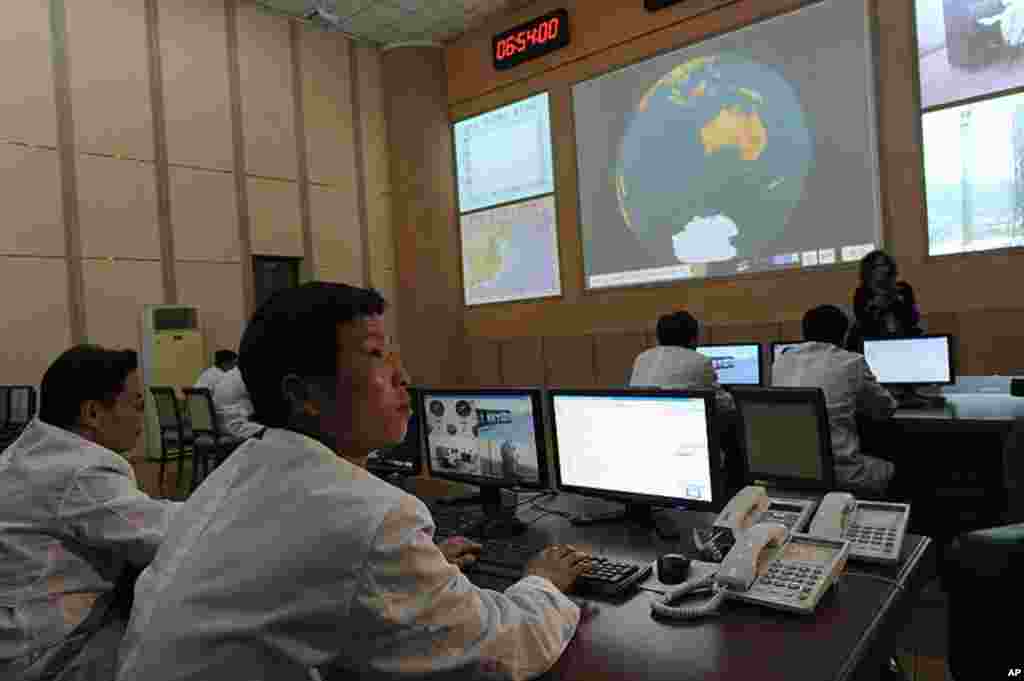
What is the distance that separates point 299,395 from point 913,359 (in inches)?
147

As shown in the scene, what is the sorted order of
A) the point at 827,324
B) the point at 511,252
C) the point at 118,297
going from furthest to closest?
the point at 511,252 < the point at 118,297 < the point at 827,324

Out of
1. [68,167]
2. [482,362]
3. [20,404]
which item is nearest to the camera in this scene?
[20,404]

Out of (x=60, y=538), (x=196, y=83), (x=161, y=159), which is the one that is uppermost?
(x=196, y=83)

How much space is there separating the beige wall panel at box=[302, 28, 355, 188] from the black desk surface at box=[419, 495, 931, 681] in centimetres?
721

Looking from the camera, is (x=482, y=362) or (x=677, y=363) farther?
(x=482, y=362)

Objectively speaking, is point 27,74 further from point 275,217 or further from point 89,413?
point 89,413

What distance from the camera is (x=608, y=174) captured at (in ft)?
22.1

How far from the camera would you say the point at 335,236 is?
775 centimetres

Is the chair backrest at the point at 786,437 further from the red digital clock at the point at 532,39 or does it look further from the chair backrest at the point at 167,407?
the red digital clock at the point at 532,39

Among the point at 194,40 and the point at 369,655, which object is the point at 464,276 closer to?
the point at 194,40

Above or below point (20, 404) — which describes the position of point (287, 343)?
above

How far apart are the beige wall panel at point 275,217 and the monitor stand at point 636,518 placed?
6139mm

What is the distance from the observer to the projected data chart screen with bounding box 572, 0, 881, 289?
531 cm

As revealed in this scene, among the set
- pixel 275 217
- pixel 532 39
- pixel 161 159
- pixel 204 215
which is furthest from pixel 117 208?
pixel 532 39
